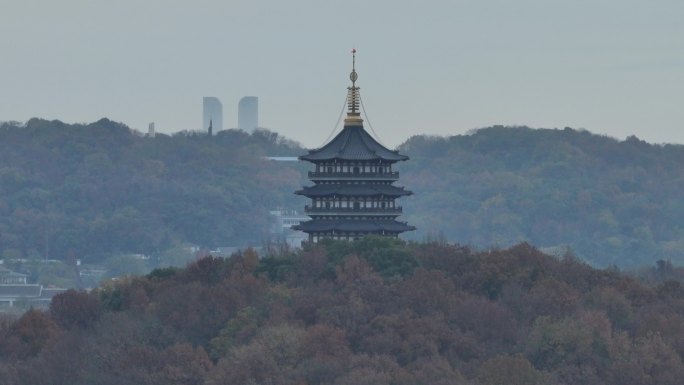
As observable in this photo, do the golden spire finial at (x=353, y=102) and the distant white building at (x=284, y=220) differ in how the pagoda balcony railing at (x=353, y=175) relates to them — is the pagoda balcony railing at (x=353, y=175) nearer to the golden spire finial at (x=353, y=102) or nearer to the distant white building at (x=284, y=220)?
the golden spire finial at (x=353, y=102)

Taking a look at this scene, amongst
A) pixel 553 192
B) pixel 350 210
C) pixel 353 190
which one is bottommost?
pixel 350 210

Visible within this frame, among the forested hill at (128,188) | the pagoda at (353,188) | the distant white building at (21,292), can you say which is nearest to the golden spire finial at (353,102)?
the pagoda at (353,188)

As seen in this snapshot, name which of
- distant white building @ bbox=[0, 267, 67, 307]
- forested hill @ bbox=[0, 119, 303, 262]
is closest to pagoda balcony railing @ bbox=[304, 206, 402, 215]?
distant white building @ bbox=[0, 267, 67, 307]

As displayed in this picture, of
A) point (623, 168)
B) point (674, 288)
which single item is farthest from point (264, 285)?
point (623, 168)

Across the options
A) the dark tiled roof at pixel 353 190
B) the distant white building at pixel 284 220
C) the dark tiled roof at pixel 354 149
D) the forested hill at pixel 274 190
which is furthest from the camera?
the forested hill at pixel 274 190

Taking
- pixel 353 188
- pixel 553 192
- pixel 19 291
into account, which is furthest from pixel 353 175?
pixel 553 192

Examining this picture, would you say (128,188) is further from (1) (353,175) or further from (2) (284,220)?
(1) (353,175)
